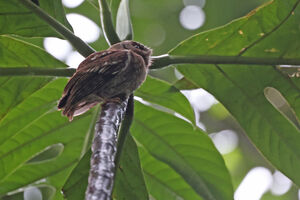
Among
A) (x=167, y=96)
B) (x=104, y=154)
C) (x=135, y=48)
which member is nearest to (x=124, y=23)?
Answer: (x=135, y=48)

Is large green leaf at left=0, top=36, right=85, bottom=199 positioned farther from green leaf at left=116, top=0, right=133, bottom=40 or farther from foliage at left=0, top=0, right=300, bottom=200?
green leaf at left=116, top=0, right=133, bottom=40

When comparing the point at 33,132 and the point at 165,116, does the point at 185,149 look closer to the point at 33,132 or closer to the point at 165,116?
the point at 165,116

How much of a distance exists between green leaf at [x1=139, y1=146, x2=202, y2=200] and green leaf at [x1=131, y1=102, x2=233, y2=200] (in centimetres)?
13

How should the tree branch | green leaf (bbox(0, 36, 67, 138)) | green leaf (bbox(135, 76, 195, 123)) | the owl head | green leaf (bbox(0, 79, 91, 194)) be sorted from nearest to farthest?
the tree branch
the owl head
green leaf (bbox(0, 36, 67, 138))
green leaf (bbox(135, 76, 195, 123))
green leaf (bbox(0, 79, 91, 194))

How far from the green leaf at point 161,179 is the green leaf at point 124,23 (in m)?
0.54

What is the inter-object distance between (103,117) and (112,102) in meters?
0.12

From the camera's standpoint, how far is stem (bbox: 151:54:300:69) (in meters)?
1.74

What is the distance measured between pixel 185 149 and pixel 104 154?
3.20 feet

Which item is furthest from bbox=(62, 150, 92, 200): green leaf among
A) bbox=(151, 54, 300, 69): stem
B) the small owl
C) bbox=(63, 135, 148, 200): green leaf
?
bbox=(151, 54, 300, 69): stem

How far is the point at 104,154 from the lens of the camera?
109 cm

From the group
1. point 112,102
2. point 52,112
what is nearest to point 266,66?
point 112,102

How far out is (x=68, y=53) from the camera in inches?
146

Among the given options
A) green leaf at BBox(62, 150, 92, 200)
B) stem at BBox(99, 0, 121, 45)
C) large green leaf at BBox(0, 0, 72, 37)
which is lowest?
green leaf at BBox(62, 150, 92, 200)

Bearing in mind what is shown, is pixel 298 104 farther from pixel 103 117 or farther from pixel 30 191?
pixel 30 191
